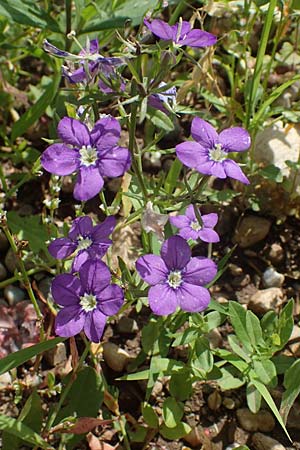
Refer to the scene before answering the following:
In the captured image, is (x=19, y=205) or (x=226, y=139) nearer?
(x=226, y=139)

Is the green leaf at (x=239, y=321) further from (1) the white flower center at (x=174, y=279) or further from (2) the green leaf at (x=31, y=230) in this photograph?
(2) the green leaf at (x=31, y=230)

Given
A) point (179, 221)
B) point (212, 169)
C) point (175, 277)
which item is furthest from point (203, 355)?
point (212, 169)

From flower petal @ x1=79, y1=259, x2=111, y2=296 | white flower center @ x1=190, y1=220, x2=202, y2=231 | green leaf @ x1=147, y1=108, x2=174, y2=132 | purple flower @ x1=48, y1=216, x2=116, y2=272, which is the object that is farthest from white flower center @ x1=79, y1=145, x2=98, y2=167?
green leaf @ x1=147, y1=108, x2=174, y2=132

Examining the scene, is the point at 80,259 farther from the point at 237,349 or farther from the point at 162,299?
the point at 237,349

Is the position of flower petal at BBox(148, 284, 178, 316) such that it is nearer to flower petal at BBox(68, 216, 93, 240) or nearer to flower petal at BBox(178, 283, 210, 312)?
flower petal at BBox(178, 283, 210, 312)

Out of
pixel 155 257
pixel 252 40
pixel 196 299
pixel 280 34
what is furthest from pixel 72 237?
pixel 252 40

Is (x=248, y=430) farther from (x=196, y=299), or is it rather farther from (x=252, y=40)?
(x=252, y=40)
